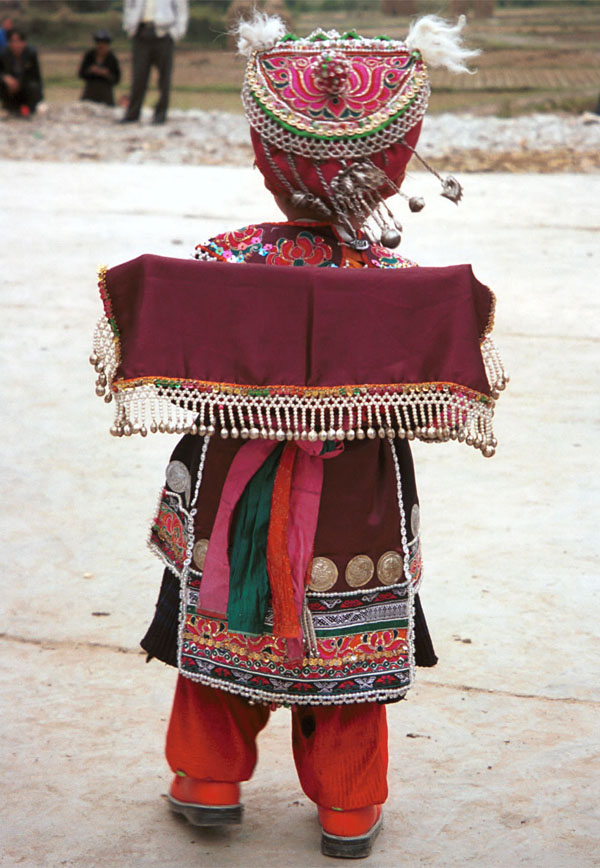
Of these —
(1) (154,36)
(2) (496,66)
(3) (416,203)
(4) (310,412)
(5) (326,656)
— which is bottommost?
(2) (496,66)

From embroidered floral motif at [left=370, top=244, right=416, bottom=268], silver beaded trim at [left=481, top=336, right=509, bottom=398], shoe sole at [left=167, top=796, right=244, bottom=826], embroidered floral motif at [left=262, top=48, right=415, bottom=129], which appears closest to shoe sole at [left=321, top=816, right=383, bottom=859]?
shoe sole at [left=167, top=796, right=244, bottom=826]

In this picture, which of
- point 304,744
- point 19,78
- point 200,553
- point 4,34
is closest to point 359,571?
point 200,553

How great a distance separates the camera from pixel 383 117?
82.9 inches

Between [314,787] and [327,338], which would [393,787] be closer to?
[314,787]

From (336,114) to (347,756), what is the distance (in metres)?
1.21

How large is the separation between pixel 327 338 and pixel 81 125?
12.8 metres

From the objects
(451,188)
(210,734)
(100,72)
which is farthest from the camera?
(100,72)

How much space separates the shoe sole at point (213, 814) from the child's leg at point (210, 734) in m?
0.06

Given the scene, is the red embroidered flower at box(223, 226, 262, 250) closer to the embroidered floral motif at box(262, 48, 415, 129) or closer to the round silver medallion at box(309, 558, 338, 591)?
the embroidered floral motif at box(262, 48, 415, 129)

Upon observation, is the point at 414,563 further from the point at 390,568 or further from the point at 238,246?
the point at 238,246

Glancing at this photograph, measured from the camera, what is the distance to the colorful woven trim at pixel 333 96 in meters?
2.10

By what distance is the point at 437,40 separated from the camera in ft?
7.27

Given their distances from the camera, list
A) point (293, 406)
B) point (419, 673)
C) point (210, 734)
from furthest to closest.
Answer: point (419, 673) → point (210, 734) → point (293, 406)

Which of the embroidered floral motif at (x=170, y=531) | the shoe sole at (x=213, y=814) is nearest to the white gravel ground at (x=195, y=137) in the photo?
the embroidered floral motif at (x=170, y=531)
